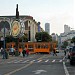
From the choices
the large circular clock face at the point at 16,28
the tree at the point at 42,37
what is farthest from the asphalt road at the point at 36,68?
the tree at the point at 42,37

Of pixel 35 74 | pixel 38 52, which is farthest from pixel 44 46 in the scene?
pixel 35 74

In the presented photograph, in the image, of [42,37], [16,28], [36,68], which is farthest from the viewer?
[42,37]

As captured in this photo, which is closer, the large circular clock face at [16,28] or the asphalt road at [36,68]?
the asphalt road at [36,68]

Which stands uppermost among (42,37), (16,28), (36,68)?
(42,37)

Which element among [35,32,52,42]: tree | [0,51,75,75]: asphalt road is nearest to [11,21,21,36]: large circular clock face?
[0,51,75,75]: asphalt road

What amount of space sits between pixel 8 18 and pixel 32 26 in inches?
512

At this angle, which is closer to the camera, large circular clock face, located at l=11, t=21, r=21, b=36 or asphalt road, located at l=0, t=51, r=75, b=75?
asphalt road, located at l=0, t=51, r=75, b=75

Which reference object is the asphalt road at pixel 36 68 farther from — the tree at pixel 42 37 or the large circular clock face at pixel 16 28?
the tree at pixel 42 37

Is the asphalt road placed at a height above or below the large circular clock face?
below

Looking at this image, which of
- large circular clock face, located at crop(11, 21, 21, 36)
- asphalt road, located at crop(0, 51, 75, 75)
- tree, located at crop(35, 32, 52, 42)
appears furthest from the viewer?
tree, located at crop(35, 32, 52, 42)

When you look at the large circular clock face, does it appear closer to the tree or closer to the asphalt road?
the asphalt road

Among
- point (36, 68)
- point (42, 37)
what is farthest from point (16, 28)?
point (42, 37)

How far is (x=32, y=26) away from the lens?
6575 inches

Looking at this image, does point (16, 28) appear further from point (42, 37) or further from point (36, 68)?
point (42, 37)
